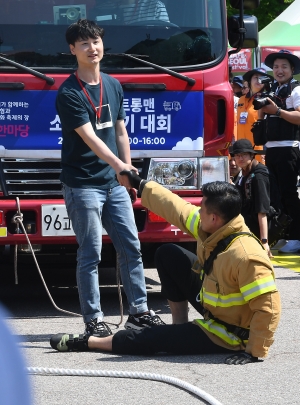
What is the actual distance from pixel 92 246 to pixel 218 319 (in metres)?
0.93

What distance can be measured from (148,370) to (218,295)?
0.57 metres

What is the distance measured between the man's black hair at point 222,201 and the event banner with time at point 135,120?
4.07ft

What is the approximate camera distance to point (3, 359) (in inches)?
76.0

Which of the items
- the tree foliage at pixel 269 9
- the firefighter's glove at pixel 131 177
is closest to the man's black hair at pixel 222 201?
the firefighter's glove at pixel 131 177

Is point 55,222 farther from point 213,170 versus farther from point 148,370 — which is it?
point 148,370

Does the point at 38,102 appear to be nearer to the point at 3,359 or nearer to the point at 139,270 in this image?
the point at 139,270

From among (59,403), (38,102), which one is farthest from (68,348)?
(38,102)

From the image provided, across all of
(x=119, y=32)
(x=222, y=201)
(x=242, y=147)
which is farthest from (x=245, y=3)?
(x=222, y=201)

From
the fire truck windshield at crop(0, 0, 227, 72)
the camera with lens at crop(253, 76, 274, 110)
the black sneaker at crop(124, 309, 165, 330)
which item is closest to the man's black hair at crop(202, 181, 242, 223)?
the black sneaker at crop(124, 309, 165, 330)

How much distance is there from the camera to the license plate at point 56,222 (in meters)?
6.03

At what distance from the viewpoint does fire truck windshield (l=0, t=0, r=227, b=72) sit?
6.02 meters

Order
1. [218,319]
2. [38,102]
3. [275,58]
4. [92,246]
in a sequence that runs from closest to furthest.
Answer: [218,319]
[92,246]
[38,102]
[275,58]

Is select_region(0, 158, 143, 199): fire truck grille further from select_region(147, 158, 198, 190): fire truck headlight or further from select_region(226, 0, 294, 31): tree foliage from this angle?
select_region(226, 0, 294, 31): tree foliage

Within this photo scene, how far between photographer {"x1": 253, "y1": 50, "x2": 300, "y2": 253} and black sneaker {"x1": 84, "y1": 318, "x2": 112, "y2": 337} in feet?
14.1
